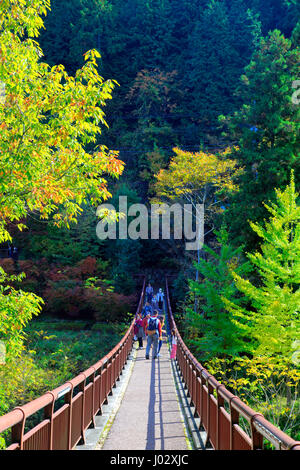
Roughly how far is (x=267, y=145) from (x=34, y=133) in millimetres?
16855

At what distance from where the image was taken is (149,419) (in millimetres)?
8148

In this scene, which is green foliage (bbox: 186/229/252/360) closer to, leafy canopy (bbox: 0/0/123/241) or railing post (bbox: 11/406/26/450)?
leafy canopy (bbox: 0/0/123/241)

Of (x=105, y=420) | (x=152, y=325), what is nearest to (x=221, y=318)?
(x=152, y=325)

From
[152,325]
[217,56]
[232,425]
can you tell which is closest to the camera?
[232,425]

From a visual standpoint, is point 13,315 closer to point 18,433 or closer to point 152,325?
point 18,433

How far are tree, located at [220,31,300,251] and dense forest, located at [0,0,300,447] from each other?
0.08 meters

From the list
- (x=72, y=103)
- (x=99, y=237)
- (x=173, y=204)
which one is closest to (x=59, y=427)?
(x=72, y=103)

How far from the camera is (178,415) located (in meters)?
8.89

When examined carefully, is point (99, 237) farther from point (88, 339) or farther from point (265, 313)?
point (265, 313)

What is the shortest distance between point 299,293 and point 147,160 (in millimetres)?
37452

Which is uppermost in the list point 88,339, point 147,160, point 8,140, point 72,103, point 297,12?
point 297,12

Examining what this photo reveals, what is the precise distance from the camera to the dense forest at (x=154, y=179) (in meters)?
7.91

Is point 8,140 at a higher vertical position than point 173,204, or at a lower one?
lower

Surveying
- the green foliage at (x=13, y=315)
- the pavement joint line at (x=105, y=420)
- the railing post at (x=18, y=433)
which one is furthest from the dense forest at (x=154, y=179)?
the railing post at (x=18, y=433)
